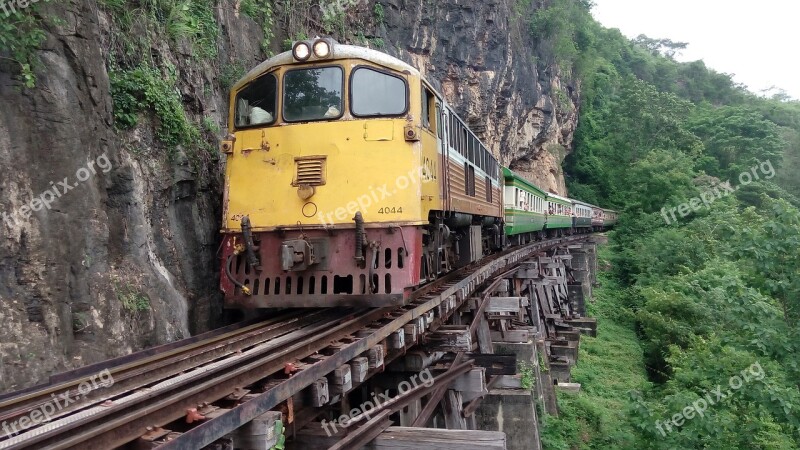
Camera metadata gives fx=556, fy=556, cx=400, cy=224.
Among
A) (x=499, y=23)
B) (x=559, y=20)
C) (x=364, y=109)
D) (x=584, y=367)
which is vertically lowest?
(x=584, y=367)

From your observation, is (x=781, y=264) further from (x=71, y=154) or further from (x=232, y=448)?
(x=71, y=154)

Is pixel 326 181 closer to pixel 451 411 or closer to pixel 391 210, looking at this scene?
pixel 391 210

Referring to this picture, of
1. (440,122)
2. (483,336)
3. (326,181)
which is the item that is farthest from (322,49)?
(483,336)

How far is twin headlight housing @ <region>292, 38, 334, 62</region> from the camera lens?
6.30m

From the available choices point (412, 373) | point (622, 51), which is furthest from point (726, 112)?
point (412, 373)

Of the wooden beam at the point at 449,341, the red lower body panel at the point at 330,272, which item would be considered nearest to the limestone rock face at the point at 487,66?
the wooden beam at the point at 449,341

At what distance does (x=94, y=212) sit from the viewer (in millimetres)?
5234

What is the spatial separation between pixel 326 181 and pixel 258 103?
1375 mm

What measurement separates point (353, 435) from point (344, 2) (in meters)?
13.4

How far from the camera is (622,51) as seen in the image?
64438mm

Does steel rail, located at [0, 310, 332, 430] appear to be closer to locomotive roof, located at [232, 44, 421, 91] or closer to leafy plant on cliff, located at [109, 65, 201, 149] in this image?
leafy plant on cliff, located at [109, 65, 201, 149]

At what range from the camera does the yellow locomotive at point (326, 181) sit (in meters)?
5.93

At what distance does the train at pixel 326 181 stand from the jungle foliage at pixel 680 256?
17.3 ft

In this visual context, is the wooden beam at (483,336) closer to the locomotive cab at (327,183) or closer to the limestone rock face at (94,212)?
the locomotive cab at (327,183)
